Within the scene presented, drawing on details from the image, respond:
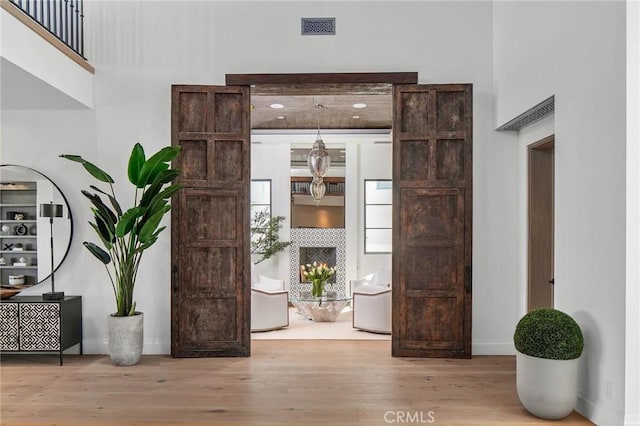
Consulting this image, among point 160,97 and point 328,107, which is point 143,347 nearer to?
point 160,97

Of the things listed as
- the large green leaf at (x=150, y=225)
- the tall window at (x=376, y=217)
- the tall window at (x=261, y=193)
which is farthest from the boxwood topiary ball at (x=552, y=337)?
the tall window at (x=261, y=193)

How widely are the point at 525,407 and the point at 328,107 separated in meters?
4.83

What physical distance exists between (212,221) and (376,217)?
450cm

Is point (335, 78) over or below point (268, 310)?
over

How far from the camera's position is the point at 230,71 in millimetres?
4816

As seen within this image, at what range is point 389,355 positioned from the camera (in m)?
4.74

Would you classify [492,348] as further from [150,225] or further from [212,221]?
[150,225]

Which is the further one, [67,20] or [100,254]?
[67,20]

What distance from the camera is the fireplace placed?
8.62 meters

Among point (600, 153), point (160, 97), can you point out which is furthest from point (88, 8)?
point (600, 153)

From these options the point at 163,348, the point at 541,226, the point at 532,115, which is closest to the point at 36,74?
the point at 163,348

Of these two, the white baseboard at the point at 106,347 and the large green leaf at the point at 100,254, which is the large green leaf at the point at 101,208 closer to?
the large green leaf at the point at 100,254

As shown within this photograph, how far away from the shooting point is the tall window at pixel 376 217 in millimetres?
8672

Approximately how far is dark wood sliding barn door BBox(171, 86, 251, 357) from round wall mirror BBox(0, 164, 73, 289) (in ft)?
4.04
